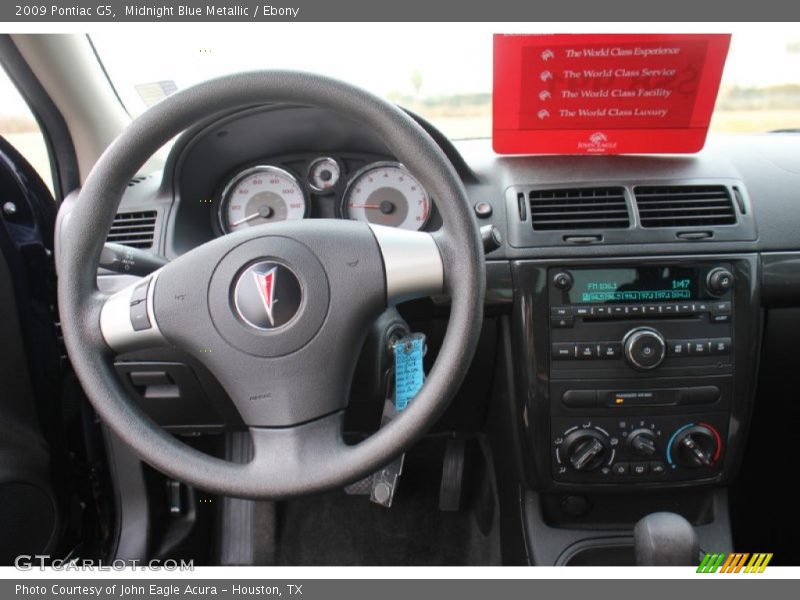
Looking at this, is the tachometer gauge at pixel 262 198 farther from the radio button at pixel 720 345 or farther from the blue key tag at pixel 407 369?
the radio button at pixel 720 345

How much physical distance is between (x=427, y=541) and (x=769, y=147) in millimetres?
1466

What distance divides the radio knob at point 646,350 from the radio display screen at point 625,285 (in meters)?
0.08

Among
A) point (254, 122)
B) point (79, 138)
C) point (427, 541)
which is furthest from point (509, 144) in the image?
point (427, 541)

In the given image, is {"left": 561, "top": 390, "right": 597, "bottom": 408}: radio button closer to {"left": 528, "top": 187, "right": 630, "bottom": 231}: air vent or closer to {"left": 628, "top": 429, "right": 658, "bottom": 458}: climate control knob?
{"left": 628, "top": 429, "right": 658, "bottom": 458}: climate control knob

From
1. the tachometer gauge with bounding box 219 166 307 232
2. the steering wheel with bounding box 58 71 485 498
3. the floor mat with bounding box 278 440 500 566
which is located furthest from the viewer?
the floor mat with bounding box 278 440 500 566

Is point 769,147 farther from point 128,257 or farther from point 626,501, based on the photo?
point 128,257

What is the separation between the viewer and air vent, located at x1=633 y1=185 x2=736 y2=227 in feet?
4.76

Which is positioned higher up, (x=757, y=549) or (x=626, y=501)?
(x=626, y=501)

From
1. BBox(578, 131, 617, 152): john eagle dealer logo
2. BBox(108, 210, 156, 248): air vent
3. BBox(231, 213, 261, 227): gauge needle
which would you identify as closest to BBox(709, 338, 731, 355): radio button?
BBox(578, 131, 617, 152): john eagle dealer logo

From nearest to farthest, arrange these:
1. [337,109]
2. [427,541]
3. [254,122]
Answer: [337,109], [254,122], [427,541]

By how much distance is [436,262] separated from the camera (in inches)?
40.6

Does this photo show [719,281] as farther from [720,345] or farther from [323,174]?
[323,174]

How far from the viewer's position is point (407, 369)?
3.79 feet

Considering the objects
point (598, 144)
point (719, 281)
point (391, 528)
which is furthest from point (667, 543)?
point (391, 528)
